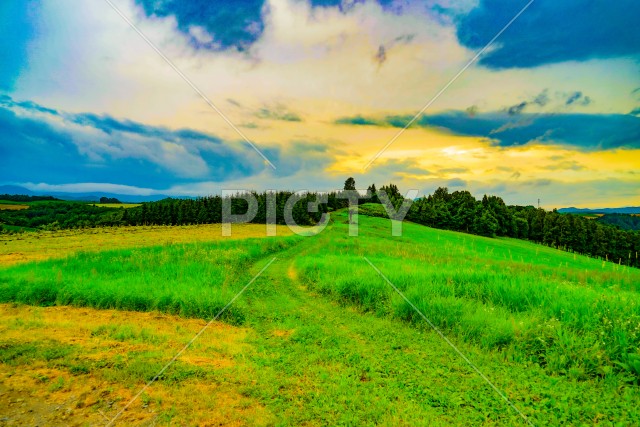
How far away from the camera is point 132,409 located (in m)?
4.91

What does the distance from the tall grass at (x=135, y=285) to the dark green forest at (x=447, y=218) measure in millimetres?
62056

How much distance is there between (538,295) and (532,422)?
5378 mm

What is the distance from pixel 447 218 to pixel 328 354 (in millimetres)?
79886

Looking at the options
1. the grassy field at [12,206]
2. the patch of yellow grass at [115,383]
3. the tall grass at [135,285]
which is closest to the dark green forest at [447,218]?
the grassy field at [12,206]

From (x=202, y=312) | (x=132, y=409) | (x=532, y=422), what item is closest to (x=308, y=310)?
(x=202, y=312)

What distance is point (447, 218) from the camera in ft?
262

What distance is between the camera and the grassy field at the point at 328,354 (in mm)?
4984

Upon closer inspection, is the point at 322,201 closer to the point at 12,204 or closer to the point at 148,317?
the point at 12,204

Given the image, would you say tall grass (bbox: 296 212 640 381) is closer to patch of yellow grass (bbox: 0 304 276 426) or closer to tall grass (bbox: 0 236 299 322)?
tall grass (bbox: 0 236 299 322)

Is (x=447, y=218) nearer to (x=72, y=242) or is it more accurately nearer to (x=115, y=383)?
(x=72, y=242)

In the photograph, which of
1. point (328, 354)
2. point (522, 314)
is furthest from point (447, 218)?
point (328, 354)

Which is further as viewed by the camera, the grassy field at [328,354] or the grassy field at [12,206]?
the grassy field at [12,206]

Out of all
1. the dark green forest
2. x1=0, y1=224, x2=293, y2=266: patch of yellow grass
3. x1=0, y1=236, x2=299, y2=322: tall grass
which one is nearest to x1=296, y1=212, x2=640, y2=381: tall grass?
x1=0, y1=236, x2=299, y2=322: tall grass

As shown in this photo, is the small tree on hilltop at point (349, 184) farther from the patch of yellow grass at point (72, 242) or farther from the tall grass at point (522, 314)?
the tall grass at point (522, 314)
